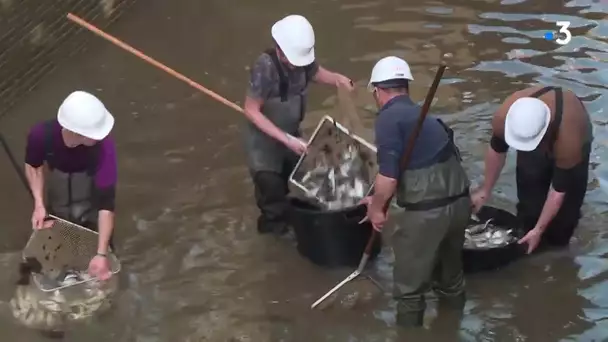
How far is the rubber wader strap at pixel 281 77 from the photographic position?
6051mm

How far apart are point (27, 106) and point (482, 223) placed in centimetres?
451

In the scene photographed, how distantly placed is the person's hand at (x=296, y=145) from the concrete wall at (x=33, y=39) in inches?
140

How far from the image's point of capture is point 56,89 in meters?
8.82

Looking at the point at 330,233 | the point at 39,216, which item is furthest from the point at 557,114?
the point at 39,216

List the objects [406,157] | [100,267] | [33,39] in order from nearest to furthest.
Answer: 1. [406,157]
2. [100,267]
3. [33,39]

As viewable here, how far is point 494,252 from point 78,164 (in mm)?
2768

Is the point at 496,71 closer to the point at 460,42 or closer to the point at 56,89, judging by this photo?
the point at 460,42

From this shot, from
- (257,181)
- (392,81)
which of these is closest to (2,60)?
(257,181)

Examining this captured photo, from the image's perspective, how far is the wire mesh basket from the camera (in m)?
6.14

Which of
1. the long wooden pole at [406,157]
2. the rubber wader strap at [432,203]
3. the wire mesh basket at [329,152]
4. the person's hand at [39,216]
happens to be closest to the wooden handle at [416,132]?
the long wooden pole at [406,157]

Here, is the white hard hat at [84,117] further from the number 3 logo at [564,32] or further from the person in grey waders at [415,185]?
the number 3 logo at [564,32]

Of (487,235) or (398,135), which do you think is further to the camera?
(487,235)

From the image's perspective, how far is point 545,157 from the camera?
19.8 feet

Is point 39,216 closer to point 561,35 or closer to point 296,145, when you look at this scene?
point 296,145
